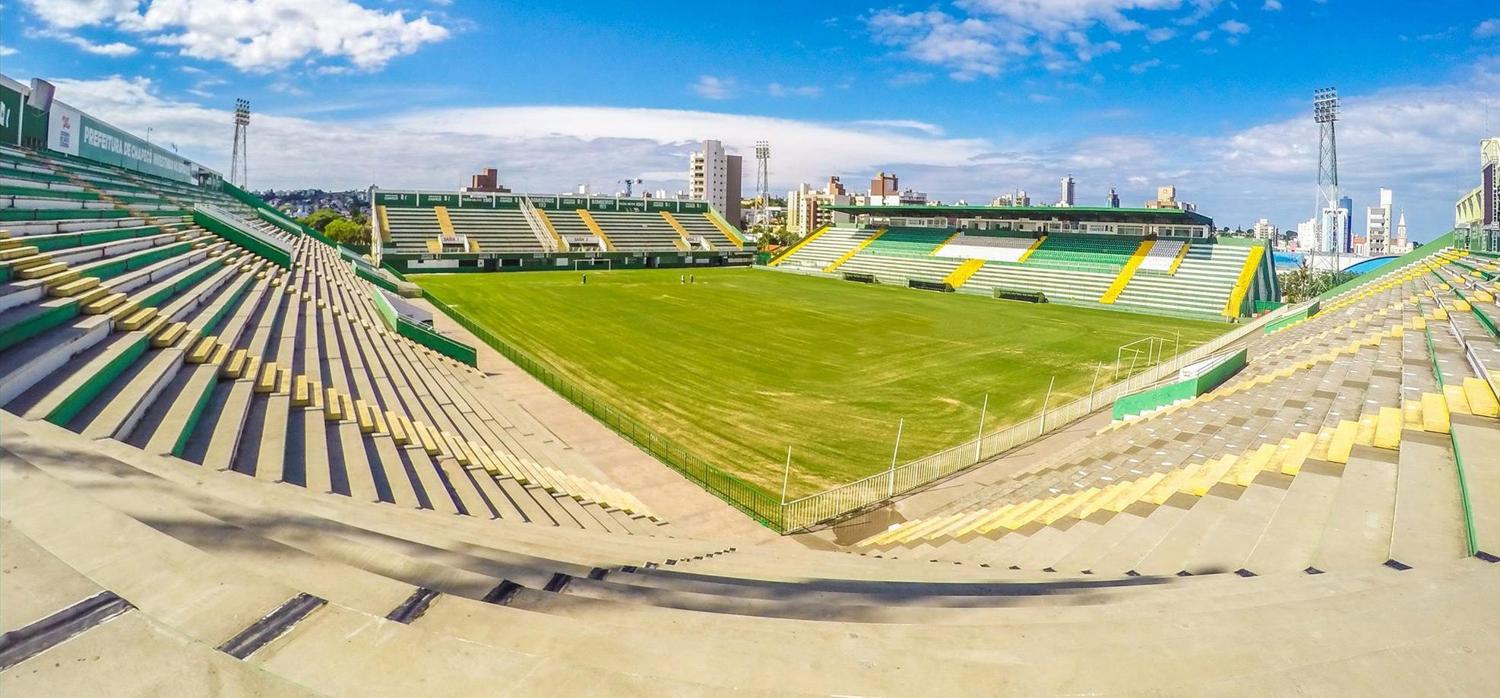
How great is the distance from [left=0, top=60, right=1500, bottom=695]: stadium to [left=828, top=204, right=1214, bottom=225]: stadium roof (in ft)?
68.0

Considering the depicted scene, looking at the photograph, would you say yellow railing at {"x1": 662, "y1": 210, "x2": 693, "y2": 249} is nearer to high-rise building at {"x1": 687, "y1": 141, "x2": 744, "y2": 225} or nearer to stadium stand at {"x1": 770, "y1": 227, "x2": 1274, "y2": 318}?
stadium stand at {"x1": 770, "y1": 227, "x2": 1274, "y2": 318}

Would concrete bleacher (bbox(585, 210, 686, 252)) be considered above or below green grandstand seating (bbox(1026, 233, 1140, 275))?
above

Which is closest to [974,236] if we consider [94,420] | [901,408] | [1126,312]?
[1126,312]

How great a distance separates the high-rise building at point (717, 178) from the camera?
563ft

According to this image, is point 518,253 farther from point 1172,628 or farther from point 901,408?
point 1172,628

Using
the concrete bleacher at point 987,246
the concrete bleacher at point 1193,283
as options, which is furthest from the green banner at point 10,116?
the concrete bleacher at point 987,246

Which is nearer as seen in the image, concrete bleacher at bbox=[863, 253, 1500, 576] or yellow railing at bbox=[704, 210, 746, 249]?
concrete bleacher at bbox=[863, 253, 1500, 576]

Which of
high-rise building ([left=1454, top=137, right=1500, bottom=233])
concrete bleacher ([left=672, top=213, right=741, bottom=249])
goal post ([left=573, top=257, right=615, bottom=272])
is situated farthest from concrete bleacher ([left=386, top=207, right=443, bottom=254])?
high-rise building ([left=1454, top=137, right=1500, bottom=233])

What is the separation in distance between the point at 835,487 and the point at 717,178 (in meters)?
166

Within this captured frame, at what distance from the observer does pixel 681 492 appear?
1462 centimetres

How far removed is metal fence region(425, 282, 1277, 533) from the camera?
14.1 meters

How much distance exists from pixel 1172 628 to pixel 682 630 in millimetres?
2265

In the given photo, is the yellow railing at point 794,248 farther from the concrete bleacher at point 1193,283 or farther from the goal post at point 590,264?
the concrete bleacher at point 1193,283

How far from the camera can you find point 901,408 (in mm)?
22359
